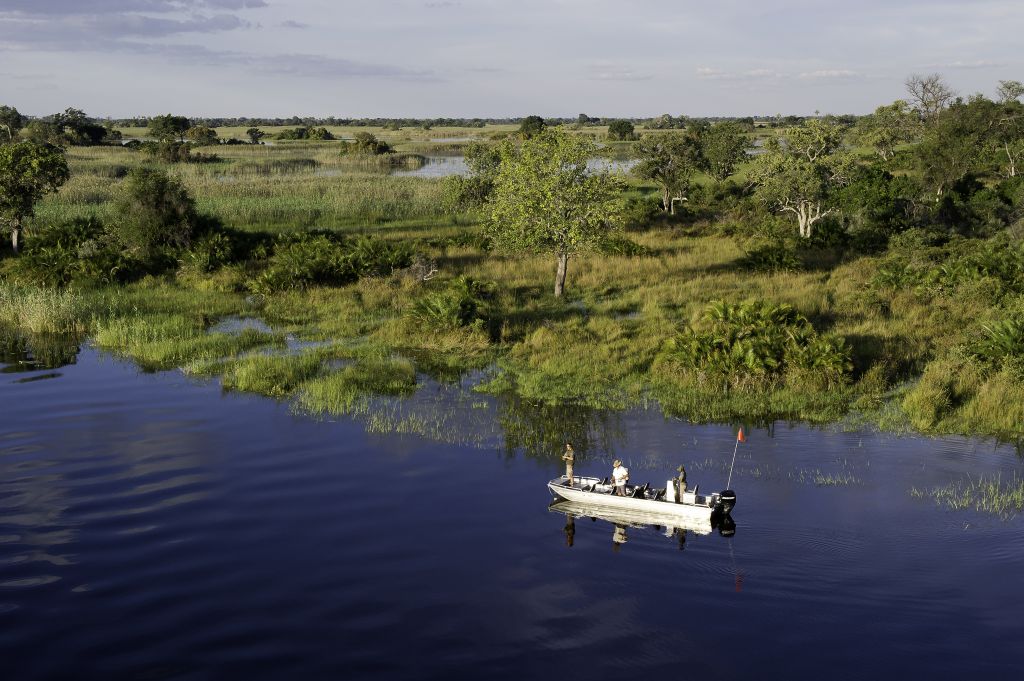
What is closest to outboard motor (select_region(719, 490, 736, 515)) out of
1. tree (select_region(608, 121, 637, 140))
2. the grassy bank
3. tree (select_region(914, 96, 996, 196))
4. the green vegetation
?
the green vegetation

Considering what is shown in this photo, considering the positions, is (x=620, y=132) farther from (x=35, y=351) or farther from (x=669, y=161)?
(x=35, y=351)

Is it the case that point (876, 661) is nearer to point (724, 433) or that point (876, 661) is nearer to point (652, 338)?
point (724, 433)

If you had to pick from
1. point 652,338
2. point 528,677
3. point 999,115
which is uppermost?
point 999,115

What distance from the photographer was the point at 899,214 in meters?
47.6

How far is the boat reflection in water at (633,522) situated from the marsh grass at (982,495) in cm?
409

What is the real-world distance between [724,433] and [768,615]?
8.21 metres

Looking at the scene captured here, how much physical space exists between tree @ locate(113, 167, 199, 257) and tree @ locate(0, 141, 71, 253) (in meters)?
3.45

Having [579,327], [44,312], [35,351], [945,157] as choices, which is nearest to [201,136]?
[945,157]

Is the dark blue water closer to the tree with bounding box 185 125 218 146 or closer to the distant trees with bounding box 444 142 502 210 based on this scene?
the distant trees with bounding box 444 142 502 210

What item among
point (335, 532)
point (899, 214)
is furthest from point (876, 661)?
point (899, 214)

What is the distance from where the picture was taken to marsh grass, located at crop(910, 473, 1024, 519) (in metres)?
16.3

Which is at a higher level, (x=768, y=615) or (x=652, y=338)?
(x=652, y=338)

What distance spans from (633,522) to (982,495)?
6.67m

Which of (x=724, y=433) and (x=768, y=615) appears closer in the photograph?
(x=768, y=615)
